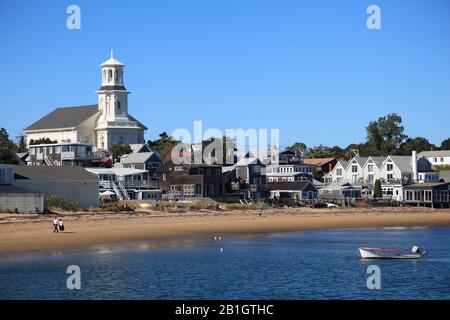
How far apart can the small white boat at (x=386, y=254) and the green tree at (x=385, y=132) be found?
11241 cm

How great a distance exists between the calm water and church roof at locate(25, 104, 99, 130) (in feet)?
276

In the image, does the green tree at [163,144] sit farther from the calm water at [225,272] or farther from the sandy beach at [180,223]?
the calm water at [225,272]

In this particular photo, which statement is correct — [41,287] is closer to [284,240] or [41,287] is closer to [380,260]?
[380,260]

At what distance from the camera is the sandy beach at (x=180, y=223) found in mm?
56469

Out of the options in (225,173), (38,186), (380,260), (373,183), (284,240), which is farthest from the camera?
(373,183)

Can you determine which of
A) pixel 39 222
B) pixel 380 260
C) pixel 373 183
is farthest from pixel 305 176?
pixel 380 260

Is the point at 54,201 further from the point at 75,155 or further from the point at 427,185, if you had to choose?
the point at 427,185

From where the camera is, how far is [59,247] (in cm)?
5294

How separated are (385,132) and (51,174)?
9714 centimetres

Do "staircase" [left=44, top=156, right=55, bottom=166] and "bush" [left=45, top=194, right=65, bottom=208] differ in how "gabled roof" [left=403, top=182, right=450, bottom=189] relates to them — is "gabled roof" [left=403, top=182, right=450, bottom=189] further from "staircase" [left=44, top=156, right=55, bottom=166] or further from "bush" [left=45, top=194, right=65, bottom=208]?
"bush" [left=45, top=194, right=65, bottom=208]

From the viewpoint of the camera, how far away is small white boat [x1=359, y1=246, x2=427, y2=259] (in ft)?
167

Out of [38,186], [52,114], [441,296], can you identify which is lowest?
[441,296]

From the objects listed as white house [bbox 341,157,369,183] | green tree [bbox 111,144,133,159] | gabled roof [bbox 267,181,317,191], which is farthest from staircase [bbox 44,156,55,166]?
white house [bbox 341,157,369,183]

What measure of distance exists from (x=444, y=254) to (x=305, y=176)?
214 ft
